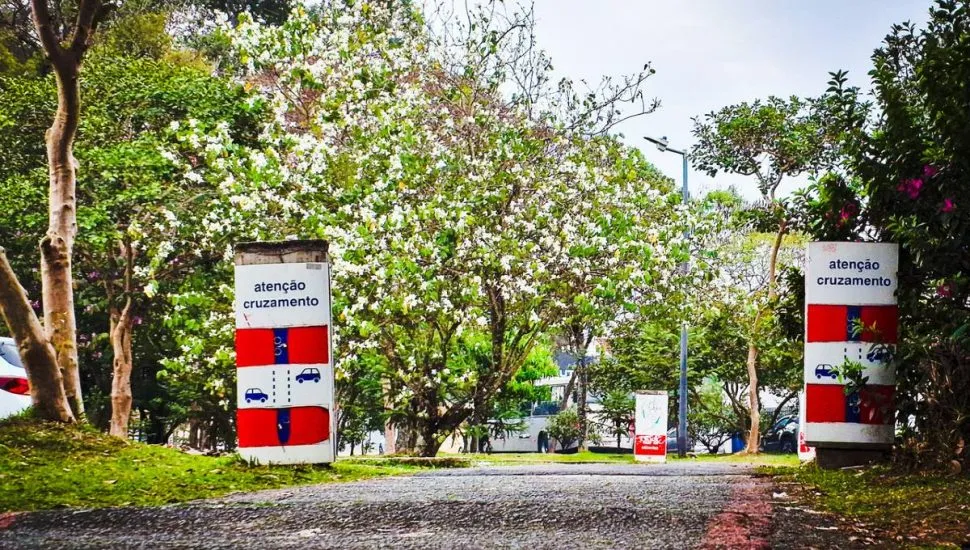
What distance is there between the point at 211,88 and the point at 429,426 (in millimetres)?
7170

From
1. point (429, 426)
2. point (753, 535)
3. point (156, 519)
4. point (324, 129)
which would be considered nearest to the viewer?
point (753, 535)

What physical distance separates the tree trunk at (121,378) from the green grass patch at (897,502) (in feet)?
43.4

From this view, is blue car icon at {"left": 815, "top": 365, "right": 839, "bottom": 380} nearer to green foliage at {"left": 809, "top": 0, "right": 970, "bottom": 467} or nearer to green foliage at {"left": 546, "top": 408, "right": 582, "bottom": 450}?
green foliage at {"left": 809, "top": 0, "right": 970, "bottom": 467}

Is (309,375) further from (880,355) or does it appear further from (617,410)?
(617,410)

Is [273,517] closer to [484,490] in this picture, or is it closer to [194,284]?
[484,490]

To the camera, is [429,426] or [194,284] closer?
[194,284]

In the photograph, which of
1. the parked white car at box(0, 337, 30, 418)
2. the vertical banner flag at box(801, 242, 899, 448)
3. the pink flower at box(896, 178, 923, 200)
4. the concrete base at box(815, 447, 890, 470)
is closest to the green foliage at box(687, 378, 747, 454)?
the parked white car at box(0, 337, 30, 418)

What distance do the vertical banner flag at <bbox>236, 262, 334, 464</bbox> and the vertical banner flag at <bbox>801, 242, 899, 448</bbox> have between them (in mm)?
3268

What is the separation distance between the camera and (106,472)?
7914 millimetres

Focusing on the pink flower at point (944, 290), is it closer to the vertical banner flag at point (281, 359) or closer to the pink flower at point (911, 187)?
the pink flower at point (911, 187)

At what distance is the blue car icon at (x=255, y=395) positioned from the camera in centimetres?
855

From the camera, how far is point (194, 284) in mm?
18938

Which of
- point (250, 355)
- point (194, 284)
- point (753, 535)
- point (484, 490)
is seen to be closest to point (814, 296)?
point (484, 490)

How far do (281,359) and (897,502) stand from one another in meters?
4.18
